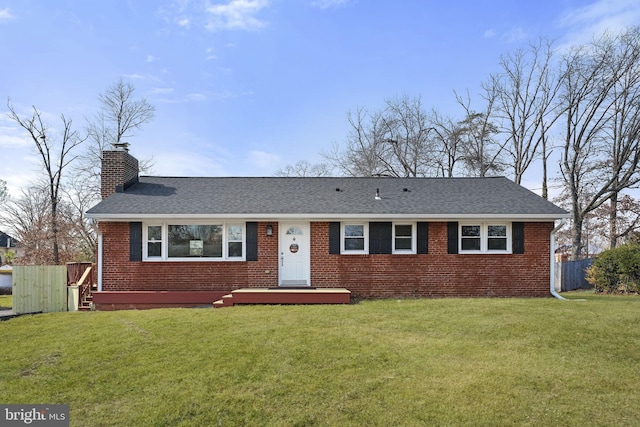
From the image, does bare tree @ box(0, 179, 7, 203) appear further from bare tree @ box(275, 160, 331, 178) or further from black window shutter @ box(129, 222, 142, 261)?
black window shutter @ box(129, 222, 142, 261)

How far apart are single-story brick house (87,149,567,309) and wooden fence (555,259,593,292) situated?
7.55m

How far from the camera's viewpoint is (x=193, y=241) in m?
12.5

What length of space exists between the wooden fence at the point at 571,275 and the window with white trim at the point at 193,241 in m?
15.3

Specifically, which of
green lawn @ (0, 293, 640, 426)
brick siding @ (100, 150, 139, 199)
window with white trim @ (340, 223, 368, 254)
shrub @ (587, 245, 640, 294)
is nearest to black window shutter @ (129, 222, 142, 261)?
brick siding @ (100, 150, 139, 199)

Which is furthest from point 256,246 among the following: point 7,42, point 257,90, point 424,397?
point 7,42

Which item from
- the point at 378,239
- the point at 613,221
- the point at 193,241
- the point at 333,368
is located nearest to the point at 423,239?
the point at 378,239

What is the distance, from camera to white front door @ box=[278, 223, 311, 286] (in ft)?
41.5

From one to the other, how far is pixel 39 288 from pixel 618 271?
20333mm

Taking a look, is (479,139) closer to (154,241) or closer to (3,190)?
(154,241)

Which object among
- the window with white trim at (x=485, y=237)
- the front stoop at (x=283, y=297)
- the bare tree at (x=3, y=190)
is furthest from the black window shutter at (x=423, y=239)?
the bare tree at (x=3, y=190)

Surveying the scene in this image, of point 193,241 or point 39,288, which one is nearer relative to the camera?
point 39,288

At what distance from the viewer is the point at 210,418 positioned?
14.6ft

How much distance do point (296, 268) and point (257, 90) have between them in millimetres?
10181

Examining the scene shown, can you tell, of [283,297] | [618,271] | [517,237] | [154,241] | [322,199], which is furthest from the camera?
[618,271]
